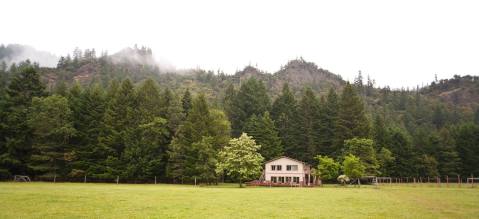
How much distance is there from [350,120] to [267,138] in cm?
1777

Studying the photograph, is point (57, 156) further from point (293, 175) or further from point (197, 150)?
point (293, 175)

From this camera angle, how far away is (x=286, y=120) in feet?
262

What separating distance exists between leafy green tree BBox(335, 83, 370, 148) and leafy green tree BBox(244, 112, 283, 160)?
1223 cm

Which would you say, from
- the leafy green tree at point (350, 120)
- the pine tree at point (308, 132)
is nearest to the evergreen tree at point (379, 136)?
the leafy green tree at point (350, 120)

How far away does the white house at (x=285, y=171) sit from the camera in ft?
215

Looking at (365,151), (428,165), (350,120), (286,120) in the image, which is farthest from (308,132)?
(428,165)

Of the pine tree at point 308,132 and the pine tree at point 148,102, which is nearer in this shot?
the pine tree at point 148,102

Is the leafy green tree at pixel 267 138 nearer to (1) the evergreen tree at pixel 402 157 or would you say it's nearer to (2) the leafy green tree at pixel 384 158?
(2) the leafy green tree at pixel 384 158

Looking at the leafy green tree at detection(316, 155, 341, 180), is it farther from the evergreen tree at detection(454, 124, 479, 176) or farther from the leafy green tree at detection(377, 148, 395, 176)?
the evergreen tree at detection(454, 124, 479, 176)

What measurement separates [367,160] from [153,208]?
54554 mm

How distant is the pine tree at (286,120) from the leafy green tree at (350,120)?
9306 mm

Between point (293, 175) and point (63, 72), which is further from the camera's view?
point (63, 72)

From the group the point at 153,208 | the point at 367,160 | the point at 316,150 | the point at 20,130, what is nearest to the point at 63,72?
the point at 20,130

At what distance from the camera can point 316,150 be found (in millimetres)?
75875
